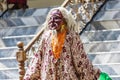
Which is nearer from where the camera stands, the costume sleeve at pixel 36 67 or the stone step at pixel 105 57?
the costume sleeve at pixel 36 67

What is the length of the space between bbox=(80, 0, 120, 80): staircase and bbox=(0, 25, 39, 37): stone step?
4.61 ft

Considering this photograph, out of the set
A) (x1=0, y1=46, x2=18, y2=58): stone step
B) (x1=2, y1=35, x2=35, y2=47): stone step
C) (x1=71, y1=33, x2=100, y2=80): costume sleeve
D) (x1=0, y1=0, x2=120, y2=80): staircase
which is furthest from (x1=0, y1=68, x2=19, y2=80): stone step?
(x1=71, y1=33, x2=100, y2=80): costume sleeve

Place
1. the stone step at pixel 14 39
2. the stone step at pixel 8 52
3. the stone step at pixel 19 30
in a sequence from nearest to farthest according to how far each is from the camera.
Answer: the stone step at pixel 8 52, the stone step at pixel 14 39, the stone step at pixel 19 30

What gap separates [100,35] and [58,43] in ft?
13.4

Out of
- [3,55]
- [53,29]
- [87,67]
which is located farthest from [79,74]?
[3,55]

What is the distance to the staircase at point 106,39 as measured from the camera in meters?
8.32

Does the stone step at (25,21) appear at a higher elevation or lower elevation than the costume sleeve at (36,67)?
lower

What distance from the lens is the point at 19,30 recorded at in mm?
10867

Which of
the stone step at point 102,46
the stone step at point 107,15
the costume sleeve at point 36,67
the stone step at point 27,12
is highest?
the costume sleeve at point 36,67

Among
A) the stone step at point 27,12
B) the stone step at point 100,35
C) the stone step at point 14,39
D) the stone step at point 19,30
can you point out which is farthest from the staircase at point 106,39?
the stone step at point 27,12

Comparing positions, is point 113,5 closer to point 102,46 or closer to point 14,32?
point 102,46

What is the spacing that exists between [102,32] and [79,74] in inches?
165

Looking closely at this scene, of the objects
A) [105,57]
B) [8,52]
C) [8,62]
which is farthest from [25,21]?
[105,57]

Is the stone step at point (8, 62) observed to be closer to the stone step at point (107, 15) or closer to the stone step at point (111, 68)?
the stone step at point (107, 15)
